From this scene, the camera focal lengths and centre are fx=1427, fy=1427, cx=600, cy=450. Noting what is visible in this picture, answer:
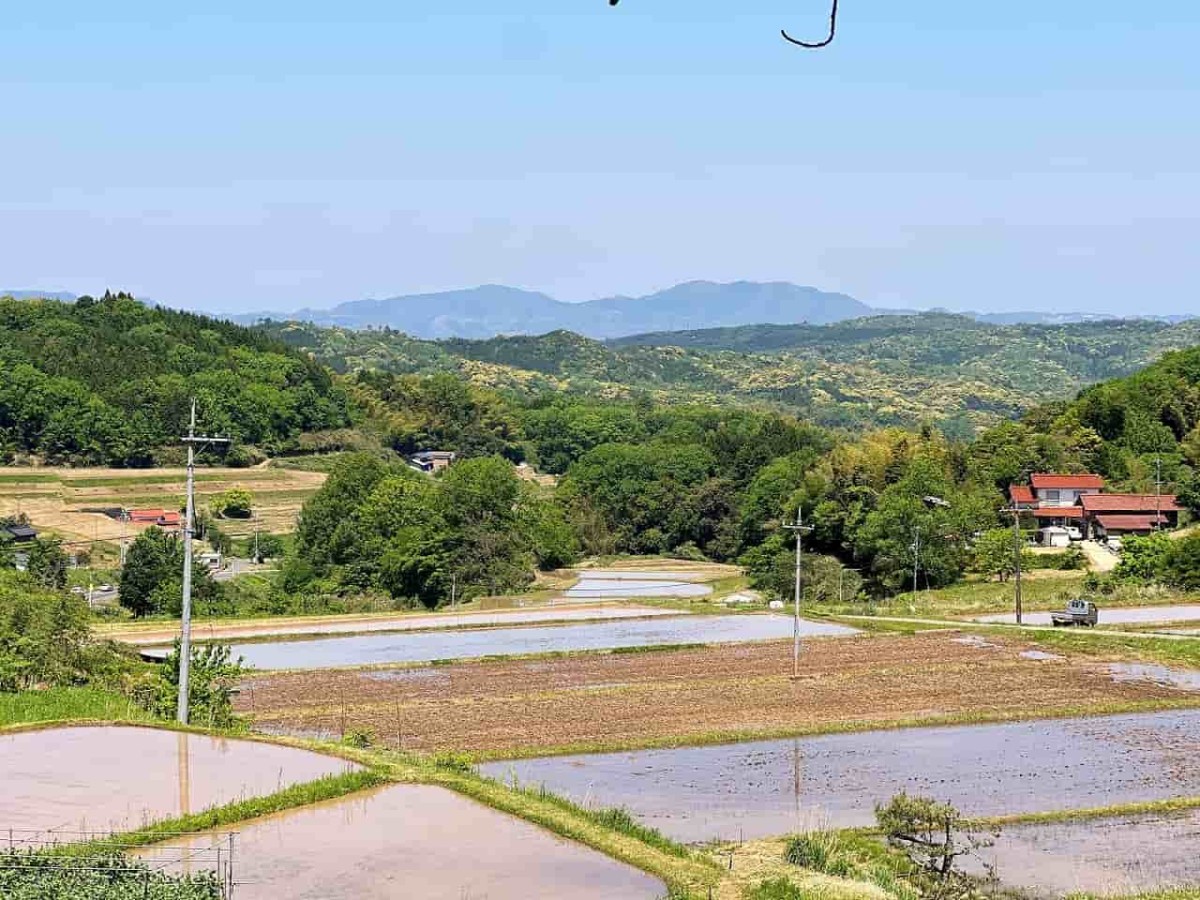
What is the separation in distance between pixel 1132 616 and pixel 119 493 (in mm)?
59696

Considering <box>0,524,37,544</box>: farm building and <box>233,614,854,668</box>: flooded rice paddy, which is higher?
<box>0,524,37,544</box>: farm building

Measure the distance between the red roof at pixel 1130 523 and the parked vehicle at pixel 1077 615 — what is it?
2234cm

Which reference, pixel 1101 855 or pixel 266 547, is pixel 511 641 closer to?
pixel 1101 855

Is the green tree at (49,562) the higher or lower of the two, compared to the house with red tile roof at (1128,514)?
lower

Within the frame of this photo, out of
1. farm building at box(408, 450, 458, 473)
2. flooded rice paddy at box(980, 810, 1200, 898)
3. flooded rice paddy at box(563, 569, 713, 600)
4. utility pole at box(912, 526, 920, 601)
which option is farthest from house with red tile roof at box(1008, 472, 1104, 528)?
farm building at box(408, 450, 458, 473)

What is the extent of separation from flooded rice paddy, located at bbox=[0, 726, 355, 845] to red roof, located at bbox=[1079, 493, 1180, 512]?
51.3 meters

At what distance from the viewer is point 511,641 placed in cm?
4078

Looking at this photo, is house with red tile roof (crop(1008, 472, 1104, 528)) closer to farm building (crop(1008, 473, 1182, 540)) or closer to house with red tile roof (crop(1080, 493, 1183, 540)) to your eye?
farm building (crop(1008, 473, 1182, 540))

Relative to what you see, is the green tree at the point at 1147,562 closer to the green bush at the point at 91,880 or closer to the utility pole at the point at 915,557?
the utility pole at the point at 915,557

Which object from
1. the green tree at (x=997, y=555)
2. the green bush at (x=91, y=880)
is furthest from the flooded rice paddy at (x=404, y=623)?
the green bush at (x=91, y=880)

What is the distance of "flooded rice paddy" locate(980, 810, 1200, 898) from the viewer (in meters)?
15.9

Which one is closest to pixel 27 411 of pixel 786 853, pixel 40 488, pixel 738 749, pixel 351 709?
pixel 40 488

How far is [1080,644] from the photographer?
1464 inches

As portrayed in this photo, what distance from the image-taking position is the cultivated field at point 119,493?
248ft
